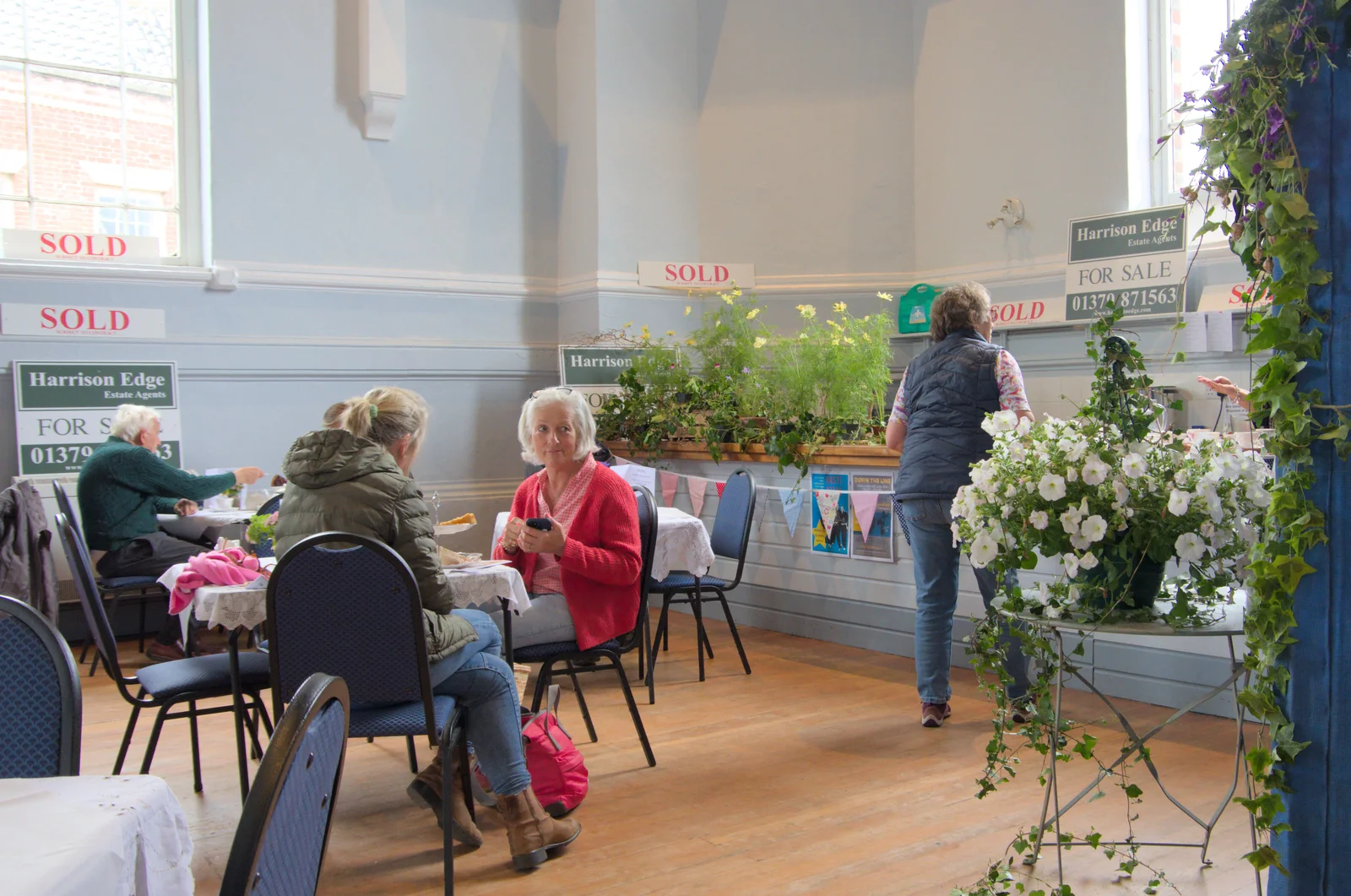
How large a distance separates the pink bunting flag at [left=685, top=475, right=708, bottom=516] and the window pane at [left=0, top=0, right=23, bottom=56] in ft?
15.0

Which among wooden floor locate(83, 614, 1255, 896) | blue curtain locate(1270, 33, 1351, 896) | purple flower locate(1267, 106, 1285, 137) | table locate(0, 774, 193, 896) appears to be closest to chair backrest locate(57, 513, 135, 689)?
wooden floor locate(83, 614, 1255, 896)

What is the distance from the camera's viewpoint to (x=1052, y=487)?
241cm

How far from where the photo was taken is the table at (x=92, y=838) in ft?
3.80

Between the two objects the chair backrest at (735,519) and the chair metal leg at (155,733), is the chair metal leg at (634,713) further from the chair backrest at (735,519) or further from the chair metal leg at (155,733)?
the chair backrest at (735,519)

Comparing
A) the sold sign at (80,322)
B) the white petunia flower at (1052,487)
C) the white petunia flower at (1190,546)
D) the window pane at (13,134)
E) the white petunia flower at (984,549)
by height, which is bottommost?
the white petunia flower at (984,549)

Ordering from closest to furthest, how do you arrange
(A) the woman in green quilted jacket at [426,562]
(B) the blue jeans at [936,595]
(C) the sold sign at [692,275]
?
(A) the woman in green quilted jacket at [426,562]
(B) the blue jeans at [936,595]
(C) the sold sign at [692,275]

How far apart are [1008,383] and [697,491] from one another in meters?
2.60

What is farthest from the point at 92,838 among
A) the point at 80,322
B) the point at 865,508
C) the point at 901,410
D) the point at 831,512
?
the point at 80,322

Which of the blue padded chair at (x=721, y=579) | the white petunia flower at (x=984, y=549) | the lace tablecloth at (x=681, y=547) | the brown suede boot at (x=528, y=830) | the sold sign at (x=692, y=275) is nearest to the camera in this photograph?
the white petunia flower at (x=984, y=549)

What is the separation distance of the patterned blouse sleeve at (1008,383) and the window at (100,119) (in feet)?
16.4

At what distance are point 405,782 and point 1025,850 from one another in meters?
1.98

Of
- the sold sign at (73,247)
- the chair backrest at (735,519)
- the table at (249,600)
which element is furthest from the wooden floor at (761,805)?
the sold sign at (73,247)

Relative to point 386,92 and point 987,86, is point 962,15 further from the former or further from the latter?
point 386,92

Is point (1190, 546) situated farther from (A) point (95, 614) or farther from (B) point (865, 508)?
(B) point (865, 508)
